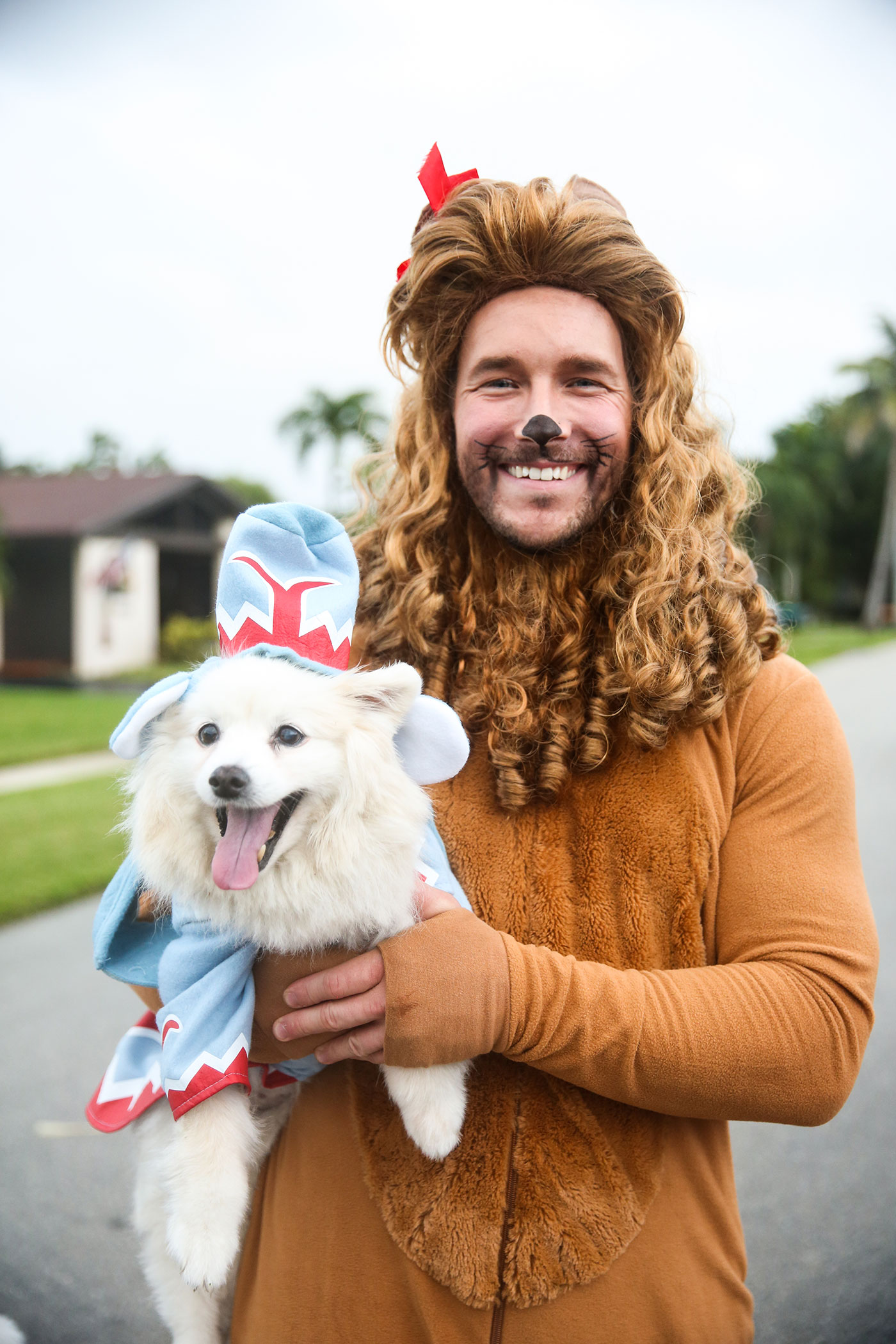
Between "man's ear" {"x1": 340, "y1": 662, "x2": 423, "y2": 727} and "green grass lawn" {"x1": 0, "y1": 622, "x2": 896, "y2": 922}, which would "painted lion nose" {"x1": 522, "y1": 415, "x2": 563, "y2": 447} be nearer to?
"man's ear" {"x1": 340, "y1": 662, "x2": 423, "y2": 727}

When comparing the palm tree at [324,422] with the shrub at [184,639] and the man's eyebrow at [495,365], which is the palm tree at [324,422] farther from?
the man's eyebrow at [495,365]

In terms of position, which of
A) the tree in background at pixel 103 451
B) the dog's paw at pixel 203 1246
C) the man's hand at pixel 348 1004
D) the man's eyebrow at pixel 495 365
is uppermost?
the man's eyebrow at pixel 495 365

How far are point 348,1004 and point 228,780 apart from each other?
43cm

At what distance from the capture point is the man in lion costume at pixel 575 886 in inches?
54.6

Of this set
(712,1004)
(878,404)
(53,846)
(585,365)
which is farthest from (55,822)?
(878,404)

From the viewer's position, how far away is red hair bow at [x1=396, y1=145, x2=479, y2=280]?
1.76m

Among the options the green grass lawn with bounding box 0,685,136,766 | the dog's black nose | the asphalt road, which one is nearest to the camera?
the dog's black nose

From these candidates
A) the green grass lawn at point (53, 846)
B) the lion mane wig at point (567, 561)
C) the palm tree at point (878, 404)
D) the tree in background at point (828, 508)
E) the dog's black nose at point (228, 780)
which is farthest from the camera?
the tree in background at point (828, 508)

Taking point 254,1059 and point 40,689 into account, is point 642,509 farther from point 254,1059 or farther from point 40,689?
point 40,689

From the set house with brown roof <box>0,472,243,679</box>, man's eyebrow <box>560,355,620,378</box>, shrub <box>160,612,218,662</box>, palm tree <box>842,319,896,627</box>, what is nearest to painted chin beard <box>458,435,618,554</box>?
man's eyebrow <box>560,355,620,378</box>

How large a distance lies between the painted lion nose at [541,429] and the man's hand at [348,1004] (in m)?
0.81

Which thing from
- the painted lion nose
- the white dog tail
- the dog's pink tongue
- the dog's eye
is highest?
the painted lion nose

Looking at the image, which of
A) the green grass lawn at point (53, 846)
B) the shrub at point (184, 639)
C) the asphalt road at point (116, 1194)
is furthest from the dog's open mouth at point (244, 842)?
the shrub at point (184, 639)

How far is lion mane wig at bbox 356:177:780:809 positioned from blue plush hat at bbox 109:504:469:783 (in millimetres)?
184
